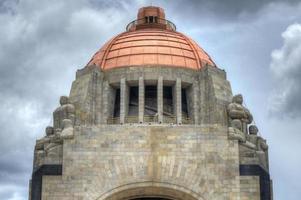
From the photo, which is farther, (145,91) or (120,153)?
(145,91)

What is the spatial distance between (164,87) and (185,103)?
49.8 inches

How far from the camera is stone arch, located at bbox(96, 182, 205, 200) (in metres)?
26.2

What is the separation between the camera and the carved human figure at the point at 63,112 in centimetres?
3028

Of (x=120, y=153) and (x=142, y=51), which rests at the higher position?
(x=142, y=51)

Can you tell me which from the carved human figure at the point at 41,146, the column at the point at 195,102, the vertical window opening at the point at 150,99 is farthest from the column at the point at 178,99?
the carved human figure at the point at 41,146

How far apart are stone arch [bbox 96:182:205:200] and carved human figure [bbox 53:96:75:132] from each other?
16.2 ft

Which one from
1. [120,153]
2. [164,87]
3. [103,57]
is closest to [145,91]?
[164,87]

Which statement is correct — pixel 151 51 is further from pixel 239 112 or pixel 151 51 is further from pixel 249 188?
pixel 249 188

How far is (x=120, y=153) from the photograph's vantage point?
2670 centimetres

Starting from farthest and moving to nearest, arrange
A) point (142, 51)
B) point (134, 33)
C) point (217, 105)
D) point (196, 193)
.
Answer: point (134, 33), point (142, 51), point (217, 105), point (196, 193)

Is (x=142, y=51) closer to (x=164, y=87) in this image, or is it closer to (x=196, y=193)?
(x=164, y=87)

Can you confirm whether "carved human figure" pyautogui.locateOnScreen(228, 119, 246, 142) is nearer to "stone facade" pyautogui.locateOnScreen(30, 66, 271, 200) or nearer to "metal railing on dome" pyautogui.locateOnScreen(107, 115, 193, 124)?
"stone facade" pyautogui.locateOnScreen(30, 66, 271, 200)

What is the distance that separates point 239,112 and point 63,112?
7546mm

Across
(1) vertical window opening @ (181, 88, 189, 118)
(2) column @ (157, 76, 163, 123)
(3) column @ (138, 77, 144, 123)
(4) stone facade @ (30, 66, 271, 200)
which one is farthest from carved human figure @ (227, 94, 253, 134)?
(3) column @ (138, 77, 144, 123)
